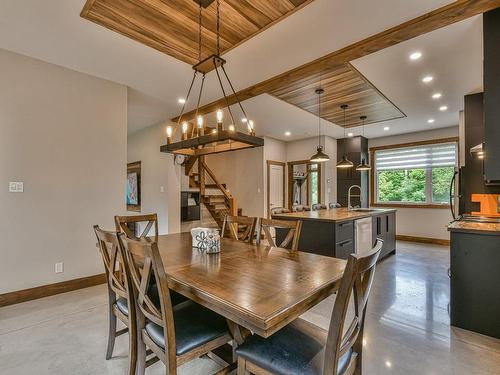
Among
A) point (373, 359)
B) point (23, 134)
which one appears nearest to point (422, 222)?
point (373, 359)

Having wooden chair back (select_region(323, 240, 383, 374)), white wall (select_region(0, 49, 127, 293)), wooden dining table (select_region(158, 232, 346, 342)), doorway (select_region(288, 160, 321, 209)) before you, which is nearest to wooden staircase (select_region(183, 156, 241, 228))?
doorway (select_region(288, 160, 321, 209))

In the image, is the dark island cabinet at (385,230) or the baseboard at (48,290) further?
the dark island cabinet at (385,230)

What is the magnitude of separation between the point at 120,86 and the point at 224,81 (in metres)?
1.58

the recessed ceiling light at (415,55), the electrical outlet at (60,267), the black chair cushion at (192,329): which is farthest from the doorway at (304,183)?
the black chair cushion at (192,329)

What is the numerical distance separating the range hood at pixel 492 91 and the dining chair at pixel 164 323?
8.77ft

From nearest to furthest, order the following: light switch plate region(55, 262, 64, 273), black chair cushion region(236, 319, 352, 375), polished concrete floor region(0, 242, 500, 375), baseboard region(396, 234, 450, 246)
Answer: black chair cushion region(236, 319, 352, 375) → polished concrete floor region(0, 242, 500, 375) → light switch plate region(55, 262, 64, 273) → baseboard region(396, 234, 450, 246)

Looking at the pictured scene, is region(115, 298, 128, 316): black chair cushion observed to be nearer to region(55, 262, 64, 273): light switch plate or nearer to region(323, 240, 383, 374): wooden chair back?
region(323, 240, 383, 374): wooden chair back

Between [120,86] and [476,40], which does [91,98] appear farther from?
[476,40]

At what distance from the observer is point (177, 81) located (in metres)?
3.75

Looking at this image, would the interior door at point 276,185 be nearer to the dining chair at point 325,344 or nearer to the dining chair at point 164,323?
the dining chair at point 164,323

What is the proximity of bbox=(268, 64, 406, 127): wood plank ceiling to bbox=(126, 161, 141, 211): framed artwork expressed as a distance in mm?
4252

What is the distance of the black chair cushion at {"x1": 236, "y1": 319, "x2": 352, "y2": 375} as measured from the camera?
3.75ft

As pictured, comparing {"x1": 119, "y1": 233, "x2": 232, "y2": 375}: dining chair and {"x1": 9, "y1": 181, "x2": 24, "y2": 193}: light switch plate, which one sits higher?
{"x1": 9, "y1": 181, "x2": 24, "y2": 193}: light switch plate

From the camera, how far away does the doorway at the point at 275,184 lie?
736cm
